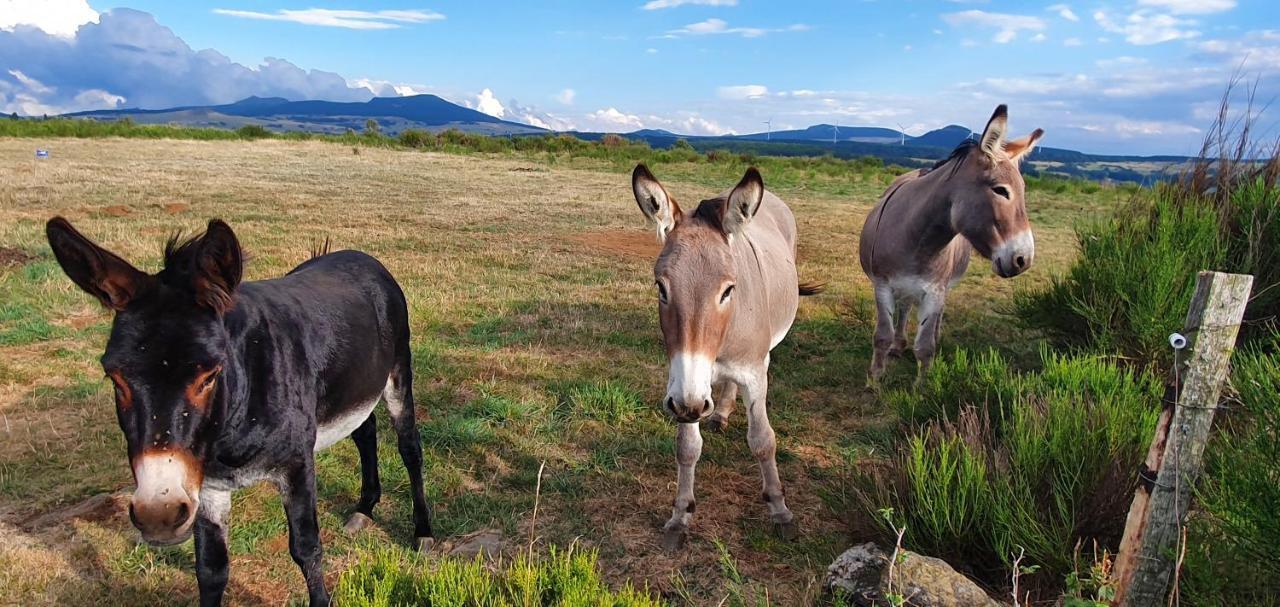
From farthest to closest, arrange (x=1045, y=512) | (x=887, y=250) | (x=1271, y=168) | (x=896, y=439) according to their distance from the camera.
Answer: (x=887, y=250), (x=1271, y=168), (x=896, y=439), (x=1045, y=512)

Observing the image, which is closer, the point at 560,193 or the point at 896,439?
the point at 896,439

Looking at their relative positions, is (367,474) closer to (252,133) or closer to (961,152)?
(961,152)

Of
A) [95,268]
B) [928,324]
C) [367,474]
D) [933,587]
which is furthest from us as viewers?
[928,324]

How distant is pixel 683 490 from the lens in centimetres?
390

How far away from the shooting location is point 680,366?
2.98m

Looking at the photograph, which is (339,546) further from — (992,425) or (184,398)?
(992,425)

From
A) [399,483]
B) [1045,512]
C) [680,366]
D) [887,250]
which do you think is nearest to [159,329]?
[680,366]

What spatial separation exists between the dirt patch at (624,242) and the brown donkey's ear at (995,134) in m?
7.12

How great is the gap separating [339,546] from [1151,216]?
23.0 feet

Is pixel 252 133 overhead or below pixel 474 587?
overhead

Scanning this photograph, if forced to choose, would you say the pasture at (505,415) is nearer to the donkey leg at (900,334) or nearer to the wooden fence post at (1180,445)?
the donkey leg at (900,334)

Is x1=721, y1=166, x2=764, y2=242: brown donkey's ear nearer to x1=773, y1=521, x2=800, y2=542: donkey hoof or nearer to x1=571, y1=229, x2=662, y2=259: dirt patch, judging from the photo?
x1=773, y1=521, x2=800, y2=542: donkey hoof

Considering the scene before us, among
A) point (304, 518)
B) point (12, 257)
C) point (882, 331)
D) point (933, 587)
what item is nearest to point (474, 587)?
point (304, 518)

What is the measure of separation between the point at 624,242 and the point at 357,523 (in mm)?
9801
